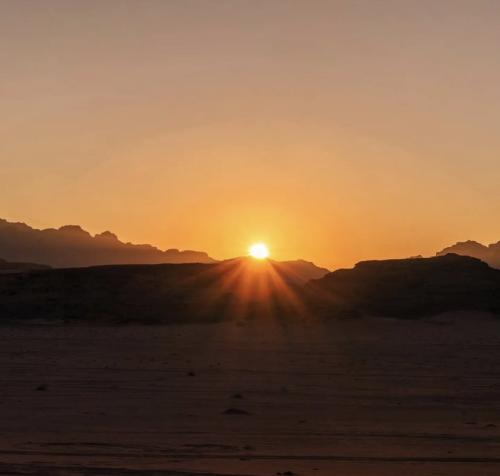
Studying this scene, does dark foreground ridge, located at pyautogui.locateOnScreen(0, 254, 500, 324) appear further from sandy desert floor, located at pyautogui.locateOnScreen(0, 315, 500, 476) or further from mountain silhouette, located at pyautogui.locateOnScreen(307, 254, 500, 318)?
sandy desert floor, located at pyautogui.locateOnScreen(0, 315, 500, 476)

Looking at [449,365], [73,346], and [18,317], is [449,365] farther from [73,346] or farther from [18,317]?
[18,317]

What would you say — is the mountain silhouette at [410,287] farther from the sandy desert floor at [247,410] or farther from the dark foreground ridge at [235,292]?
the sandy desert floor at [247,410]

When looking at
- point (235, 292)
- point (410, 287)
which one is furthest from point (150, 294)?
point (410, 287)

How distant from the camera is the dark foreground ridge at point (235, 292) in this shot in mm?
47594

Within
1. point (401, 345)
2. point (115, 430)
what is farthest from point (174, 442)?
point (401, 345)

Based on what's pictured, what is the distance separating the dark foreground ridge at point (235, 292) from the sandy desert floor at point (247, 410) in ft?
61.6

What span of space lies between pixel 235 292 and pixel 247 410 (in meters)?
39.3

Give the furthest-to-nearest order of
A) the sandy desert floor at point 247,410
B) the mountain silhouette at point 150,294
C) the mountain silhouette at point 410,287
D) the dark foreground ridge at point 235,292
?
1. the mountain silhouette at point 410,287
2. the dark foreground ridge at point 235,292
3. the mountain silhouette at point 150,294
4. the sandy desert floor at point 247,410

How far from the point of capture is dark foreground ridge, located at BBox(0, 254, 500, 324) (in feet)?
156

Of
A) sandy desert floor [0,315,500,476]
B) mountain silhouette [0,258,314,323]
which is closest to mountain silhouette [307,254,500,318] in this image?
mountain silhouette [0,258,314,323]

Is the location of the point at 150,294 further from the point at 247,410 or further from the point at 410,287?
the point at 247,410

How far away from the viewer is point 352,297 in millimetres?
52938

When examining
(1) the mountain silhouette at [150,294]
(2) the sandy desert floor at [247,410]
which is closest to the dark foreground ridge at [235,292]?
(1) the mountain silhouette at [150,294]

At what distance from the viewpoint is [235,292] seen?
52.8 meters
